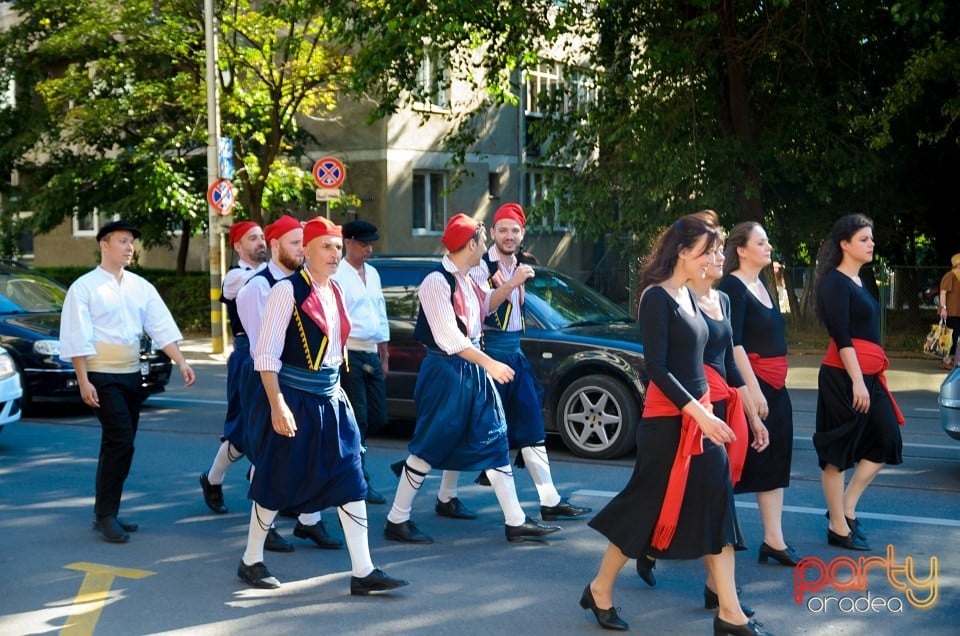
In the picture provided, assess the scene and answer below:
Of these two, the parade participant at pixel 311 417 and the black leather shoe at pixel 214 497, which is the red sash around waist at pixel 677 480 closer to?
the parade participant at pixel 311 417

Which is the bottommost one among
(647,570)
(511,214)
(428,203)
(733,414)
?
(647,570)

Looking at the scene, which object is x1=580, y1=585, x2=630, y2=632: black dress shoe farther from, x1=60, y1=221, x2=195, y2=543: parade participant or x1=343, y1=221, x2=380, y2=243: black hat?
x1=343, y1=221, x2=380, y2=243: black hat

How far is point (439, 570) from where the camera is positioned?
643cm

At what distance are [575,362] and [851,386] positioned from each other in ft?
11.3

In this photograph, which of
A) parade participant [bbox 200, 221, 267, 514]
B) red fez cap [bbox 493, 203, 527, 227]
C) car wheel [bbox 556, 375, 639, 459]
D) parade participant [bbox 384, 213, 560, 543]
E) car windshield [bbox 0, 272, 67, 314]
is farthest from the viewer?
car windshield [bbox 0, 272, 67, 314]

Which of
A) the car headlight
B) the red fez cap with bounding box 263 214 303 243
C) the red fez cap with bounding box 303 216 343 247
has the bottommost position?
the car headlight

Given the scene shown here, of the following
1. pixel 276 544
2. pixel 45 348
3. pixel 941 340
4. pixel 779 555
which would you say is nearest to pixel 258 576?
pixel 276 544

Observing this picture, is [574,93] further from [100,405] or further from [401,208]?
[100,405]

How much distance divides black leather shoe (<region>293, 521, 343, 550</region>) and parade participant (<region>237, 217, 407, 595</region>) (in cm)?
92

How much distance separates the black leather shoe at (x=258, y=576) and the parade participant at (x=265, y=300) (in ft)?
2.24

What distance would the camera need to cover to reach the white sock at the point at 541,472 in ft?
24.3

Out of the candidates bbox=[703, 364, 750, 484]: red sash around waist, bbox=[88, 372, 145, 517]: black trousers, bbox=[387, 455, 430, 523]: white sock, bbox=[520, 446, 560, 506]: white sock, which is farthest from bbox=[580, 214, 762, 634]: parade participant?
bbox=[88, 372, 145, 517]: black trousers

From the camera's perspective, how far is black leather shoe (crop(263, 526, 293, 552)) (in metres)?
6.95

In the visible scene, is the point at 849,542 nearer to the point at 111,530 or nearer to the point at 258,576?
the point at 258,576
